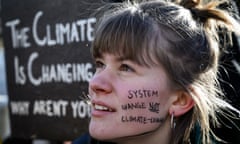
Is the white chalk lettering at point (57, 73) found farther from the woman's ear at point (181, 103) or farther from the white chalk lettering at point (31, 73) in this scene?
the woman's ear at point (181, 103)

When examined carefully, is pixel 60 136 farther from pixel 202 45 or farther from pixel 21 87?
pixel 202 45

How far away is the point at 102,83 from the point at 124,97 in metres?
0.09

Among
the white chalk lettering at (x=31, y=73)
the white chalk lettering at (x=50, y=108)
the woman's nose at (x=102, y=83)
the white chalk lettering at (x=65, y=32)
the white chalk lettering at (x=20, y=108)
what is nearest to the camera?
the woman's nose at (x=102, y=83)

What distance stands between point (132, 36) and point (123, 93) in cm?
19

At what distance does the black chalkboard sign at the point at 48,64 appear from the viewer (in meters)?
2.46

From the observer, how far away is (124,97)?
5.73 ft

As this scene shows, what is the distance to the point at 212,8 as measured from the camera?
1896mm

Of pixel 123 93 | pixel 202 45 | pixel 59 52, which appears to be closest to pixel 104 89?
pixel 123 93

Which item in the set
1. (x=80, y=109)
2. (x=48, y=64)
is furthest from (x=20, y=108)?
(x=80, y=109)

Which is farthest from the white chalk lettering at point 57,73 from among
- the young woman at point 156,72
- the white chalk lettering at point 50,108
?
the young woman at point 156,72

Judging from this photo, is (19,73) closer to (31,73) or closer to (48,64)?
(31,73)

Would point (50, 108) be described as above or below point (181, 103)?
below

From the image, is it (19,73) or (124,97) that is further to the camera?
(19,73)

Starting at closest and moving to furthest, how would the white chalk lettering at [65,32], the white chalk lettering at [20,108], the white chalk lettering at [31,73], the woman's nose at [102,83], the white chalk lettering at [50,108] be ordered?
the woman's nose at [102,83], the white chalk lettering at [65,32], the white chalk lettering at [50,108], the white chalk lettering at [31,73], the white chalk lettering at [20,108]
